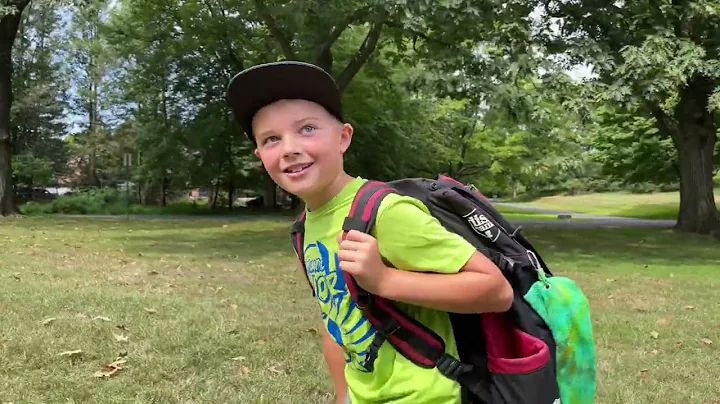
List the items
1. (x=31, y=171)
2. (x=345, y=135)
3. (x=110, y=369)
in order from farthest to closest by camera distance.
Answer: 1. (x=31, y=171)
2. (x=110, y=369)
3. (x=345, y=135)

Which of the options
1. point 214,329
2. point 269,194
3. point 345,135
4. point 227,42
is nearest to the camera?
point 345,135

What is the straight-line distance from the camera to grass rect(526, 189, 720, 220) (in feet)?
118

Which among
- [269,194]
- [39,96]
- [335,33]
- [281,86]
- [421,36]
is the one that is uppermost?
[335,33]

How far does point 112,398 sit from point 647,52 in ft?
37.0

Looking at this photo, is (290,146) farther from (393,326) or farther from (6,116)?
(6,116)

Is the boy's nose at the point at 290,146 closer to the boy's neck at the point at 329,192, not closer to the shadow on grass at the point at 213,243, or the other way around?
the boy's neck at the point at 329,192

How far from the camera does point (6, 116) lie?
2266cm

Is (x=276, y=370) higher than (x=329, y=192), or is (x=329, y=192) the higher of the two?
(x=329, y=192)

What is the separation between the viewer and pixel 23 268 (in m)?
8.77

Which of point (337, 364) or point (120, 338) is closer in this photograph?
point (337, 364)

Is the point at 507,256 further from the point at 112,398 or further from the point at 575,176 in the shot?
the point at 575,176

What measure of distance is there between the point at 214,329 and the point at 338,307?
4013 mm

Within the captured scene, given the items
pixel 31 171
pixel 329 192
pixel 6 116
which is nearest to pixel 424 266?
pixel 329 192

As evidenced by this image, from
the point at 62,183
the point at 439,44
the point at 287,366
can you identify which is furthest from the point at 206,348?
→ the point at 62,183
